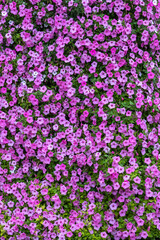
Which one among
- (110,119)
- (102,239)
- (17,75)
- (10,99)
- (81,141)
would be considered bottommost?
Result: (102,239)

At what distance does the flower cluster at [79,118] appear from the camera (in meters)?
4.11

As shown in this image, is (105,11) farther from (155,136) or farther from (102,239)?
(102,239)

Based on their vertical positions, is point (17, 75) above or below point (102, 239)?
above

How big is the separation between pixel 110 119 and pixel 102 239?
Result: 4.85 feet

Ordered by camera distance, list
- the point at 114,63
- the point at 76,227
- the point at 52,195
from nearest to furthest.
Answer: the point at 76,227
the point at 52,195
the point at 114,63

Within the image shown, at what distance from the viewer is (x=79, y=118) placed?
4562 millimetres

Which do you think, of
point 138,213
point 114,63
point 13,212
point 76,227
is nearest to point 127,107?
point 114,63

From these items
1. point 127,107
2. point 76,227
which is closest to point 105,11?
point 127,107

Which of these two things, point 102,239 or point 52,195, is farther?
point 52,195

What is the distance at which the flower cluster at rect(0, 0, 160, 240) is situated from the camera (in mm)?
4109

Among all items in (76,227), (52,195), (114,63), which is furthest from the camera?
(114,63)

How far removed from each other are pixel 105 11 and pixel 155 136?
1.82m

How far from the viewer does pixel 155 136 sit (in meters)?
4.46

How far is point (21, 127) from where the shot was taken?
14.8 ft
